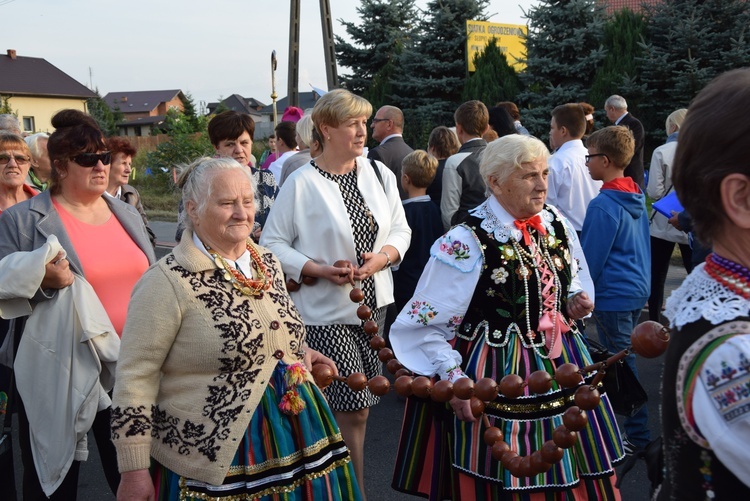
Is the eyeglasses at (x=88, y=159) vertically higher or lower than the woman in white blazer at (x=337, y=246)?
higher

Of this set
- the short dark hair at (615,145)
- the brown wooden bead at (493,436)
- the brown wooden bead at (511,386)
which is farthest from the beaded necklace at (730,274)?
the short dark hair at (615,145)

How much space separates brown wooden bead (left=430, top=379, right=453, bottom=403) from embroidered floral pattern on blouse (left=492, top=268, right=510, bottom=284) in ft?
1.63

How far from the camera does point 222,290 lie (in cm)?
266

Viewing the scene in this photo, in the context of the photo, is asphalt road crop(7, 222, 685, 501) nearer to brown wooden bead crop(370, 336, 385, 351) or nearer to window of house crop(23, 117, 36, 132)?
brown wooden bead crop(370, 336, 385, 351)

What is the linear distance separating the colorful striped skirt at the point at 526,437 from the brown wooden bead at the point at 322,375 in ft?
1.68

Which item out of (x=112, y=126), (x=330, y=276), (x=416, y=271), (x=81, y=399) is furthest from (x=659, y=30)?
(x=112, y=126)

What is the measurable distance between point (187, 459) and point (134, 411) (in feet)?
0.81

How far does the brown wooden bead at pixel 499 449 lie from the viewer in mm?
2695

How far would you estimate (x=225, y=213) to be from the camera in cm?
272

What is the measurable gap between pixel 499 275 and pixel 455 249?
0.20 meters

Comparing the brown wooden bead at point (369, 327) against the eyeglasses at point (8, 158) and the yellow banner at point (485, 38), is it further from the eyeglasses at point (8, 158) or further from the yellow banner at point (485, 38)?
the yellow banner at point (485, 38)

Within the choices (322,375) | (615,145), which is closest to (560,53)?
(615,145)

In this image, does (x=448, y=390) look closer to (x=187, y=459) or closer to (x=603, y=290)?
(x=187, y=459)

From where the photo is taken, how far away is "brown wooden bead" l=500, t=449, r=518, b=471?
8.73ft
